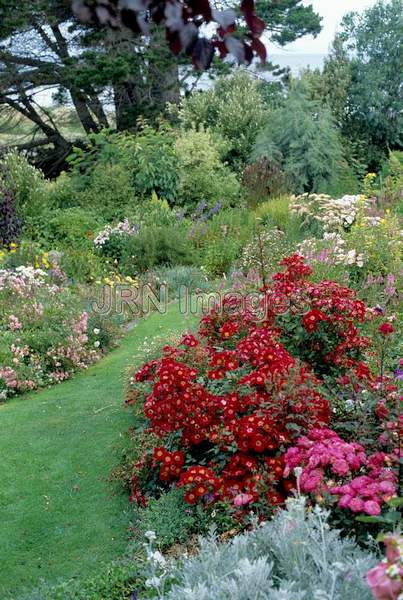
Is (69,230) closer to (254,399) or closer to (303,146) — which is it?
(303,146)

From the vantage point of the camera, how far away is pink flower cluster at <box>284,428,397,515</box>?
113 inches

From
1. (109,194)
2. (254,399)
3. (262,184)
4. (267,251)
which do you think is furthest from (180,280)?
(254,399)

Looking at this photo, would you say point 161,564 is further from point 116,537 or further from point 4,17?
point 4,17

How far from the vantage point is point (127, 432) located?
4809 mm

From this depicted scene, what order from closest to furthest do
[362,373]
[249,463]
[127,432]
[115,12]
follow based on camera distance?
[115,12] → [249,463] → [362,373] → [127,432]

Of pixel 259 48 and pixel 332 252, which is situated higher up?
pixel 259 48

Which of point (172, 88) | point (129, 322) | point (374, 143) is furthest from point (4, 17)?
point (129, 322)

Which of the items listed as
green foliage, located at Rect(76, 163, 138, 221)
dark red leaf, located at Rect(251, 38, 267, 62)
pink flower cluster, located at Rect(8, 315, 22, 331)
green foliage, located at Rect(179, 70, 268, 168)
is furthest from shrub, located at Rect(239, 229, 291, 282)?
green foliage, located at Rect(179, 70, 268, 168)

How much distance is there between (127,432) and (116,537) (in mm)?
1037

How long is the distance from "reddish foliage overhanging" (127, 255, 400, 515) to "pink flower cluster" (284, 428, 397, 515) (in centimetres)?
1

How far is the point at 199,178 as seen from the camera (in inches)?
512

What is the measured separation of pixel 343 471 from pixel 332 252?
435 cm

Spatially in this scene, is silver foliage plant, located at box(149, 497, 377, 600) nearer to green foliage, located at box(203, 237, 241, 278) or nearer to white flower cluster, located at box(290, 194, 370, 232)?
white flower cluster, located at box(290, 194, 370, 232)

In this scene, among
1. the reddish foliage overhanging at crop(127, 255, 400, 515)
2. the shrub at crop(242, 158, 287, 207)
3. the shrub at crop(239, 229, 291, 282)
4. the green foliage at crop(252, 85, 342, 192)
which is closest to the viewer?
the reddish foliage overhanging at crop(127, 255, 400, 515)
